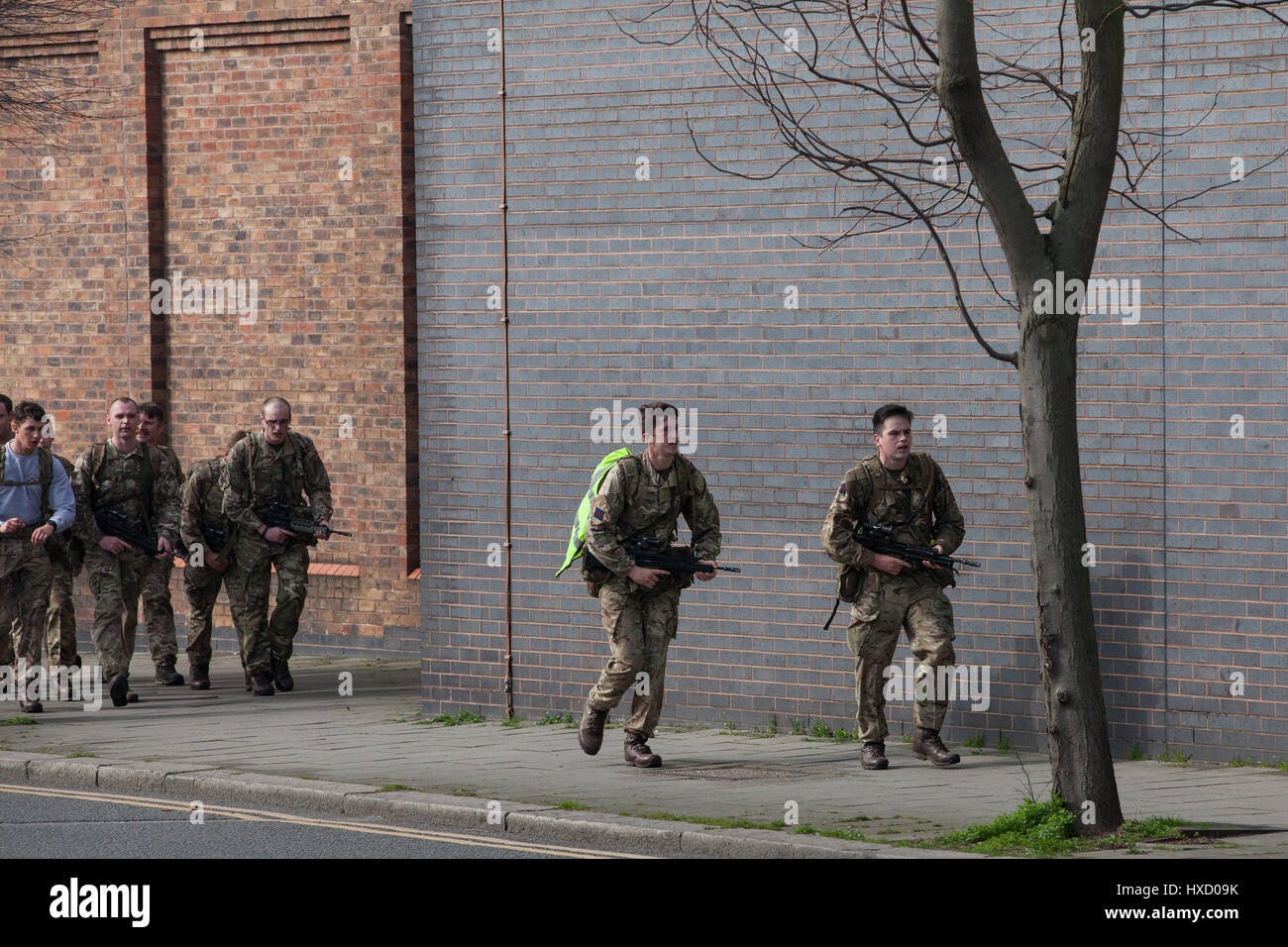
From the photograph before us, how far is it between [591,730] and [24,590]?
4671 millimetres

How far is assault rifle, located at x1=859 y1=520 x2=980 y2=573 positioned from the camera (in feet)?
36.0

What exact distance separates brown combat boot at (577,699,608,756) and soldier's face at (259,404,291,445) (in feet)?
14.1

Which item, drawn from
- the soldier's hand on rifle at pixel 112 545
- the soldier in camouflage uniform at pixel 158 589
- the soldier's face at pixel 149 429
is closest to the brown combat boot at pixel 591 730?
the soldier's hand on rifle at pixel 112 545

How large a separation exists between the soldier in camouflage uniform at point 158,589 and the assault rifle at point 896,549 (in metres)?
5.95

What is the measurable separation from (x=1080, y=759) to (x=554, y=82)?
6262 millimetres

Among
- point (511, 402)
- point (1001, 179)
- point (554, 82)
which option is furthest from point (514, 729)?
point (1001, 179)

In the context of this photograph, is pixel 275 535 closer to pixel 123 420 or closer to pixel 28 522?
pixel 123 420

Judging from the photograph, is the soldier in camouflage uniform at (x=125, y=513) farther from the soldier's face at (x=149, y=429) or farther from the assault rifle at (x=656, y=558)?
the assault rifle at (x=656, y=558)

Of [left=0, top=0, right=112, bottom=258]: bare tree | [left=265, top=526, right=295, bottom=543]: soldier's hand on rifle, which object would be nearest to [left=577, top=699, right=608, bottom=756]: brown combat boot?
[left=265, top=526, right=295, bottom=543]: soldier's hand on rifle

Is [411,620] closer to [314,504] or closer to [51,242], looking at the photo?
[314,504]

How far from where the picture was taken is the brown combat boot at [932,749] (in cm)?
1088

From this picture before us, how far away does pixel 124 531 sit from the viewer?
14.4 metres

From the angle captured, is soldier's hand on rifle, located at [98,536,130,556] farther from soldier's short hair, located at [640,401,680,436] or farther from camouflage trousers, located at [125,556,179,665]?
soldier's short hair, located at [640,401,680,436]

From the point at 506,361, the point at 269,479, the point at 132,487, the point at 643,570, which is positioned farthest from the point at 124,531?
the point at 643,570
